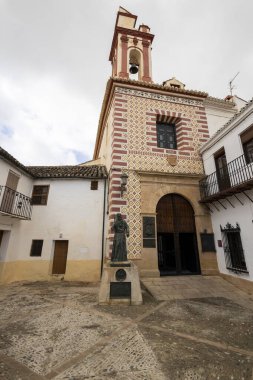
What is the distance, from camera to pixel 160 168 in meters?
9.44

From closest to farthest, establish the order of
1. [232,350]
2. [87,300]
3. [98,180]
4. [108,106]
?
[232,350] < [87,300] < [98,180] < [108,106]

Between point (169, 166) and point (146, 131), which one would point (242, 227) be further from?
point (146, 131)

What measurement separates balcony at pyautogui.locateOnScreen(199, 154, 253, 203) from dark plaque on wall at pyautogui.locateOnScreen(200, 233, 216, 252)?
1641 millimetres

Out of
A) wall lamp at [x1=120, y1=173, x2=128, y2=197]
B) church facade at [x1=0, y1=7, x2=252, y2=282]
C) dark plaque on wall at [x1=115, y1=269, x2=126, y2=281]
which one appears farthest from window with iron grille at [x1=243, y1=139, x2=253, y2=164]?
dark plaque on wall at [x1=115, y1=269, x2=126, y2=281]

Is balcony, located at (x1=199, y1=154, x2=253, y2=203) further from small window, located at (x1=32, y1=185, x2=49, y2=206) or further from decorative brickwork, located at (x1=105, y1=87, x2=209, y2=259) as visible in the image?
small window, located at (x1=32, y1=185, x2=49, y2=206)

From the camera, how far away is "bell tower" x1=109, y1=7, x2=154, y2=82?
11.8 metres

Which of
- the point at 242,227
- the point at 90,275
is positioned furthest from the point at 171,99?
the point at 90,275

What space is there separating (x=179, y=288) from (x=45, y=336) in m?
4.82

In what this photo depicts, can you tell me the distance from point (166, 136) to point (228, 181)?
14.1 feet

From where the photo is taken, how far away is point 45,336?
151 inches

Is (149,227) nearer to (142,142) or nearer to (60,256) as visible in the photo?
(142,142)

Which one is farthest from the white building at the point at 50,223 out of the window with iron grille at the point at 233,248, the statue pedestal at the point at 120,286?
the window with iron grille at the point at 233,248

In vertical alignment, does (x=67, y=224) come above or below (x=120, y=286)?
above

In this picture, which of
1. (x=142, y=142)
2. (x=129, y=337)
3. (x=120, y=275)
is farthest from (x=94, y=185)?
A: (x=129, y=337)
